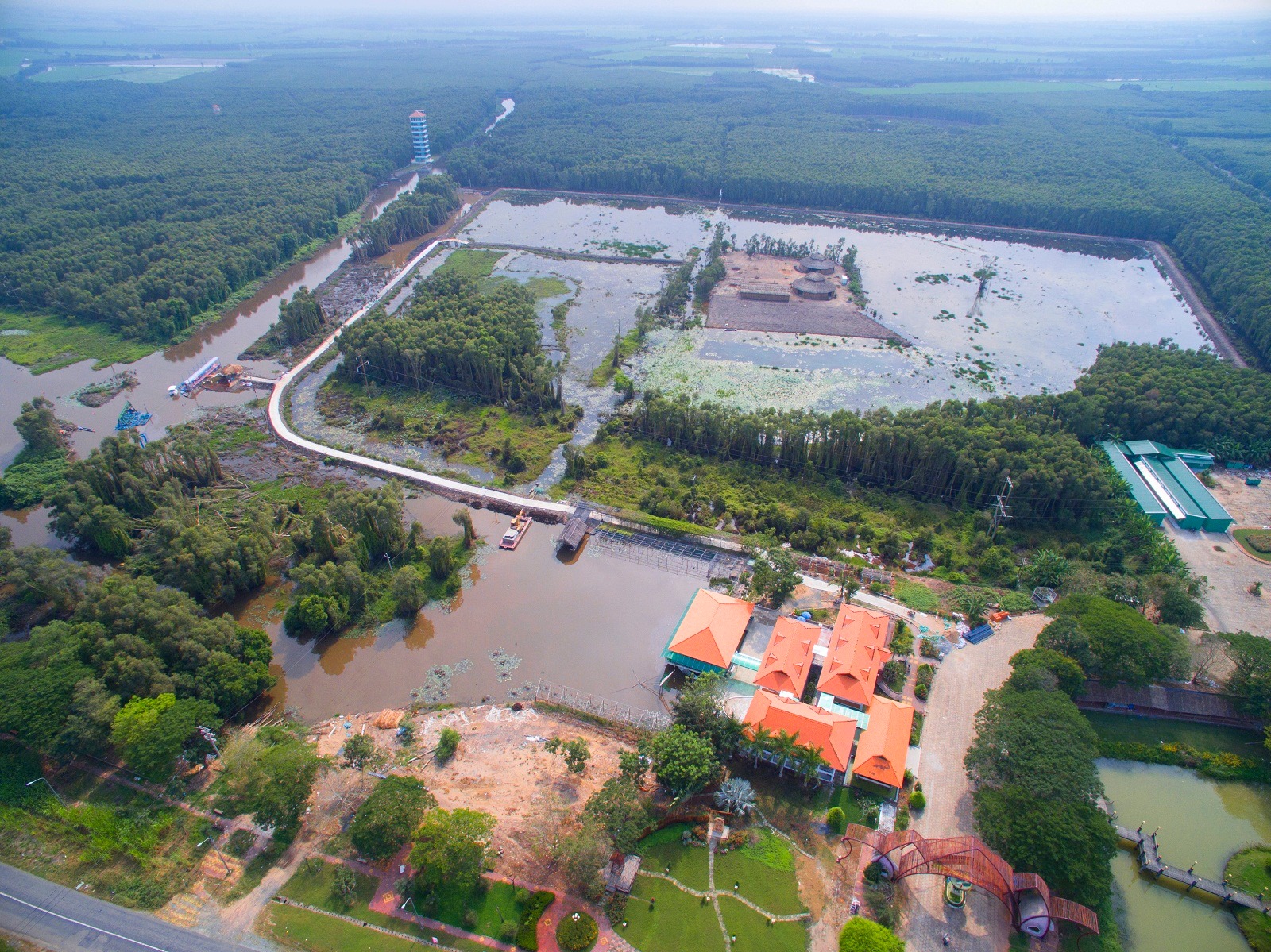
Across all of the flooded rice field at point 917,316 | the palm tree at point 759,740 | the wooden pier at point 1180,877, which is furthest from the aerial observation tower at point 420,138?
the wooden pier at point 1180,877

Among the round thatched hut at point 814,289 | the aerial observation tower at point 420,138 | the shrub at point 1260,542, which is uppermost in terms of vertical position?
the aerial observation tower at point 420,138

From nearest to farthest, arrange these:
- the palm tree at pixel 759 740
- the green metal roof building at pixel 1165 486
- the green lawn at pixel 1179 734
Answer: the palm tree at pixel 759 740 < the green lawn at pixel 1179 734 < the green metal roof building at pixel 1165 486

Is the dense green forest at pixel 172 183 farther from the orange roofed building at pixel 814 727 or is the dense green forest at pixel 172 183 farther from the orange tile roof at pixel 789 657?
the orange roofed building at pixel 814 727

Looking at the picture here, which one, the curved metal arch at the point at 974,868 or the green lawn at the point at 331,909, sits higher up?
the curved metal arch at the point at 974,868

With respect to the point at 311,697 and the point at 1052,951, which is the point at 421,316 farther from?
the point at 1052,951

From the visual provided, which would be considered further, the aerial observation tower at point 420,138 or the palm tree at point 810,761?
the aerial observation tower at point 420,138

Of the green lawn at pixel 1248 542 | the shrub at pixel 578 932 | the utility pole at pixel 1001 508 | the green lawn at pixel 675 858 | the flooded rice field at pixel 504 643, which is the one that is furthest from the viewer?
the utility pole at pixel 1001 508
